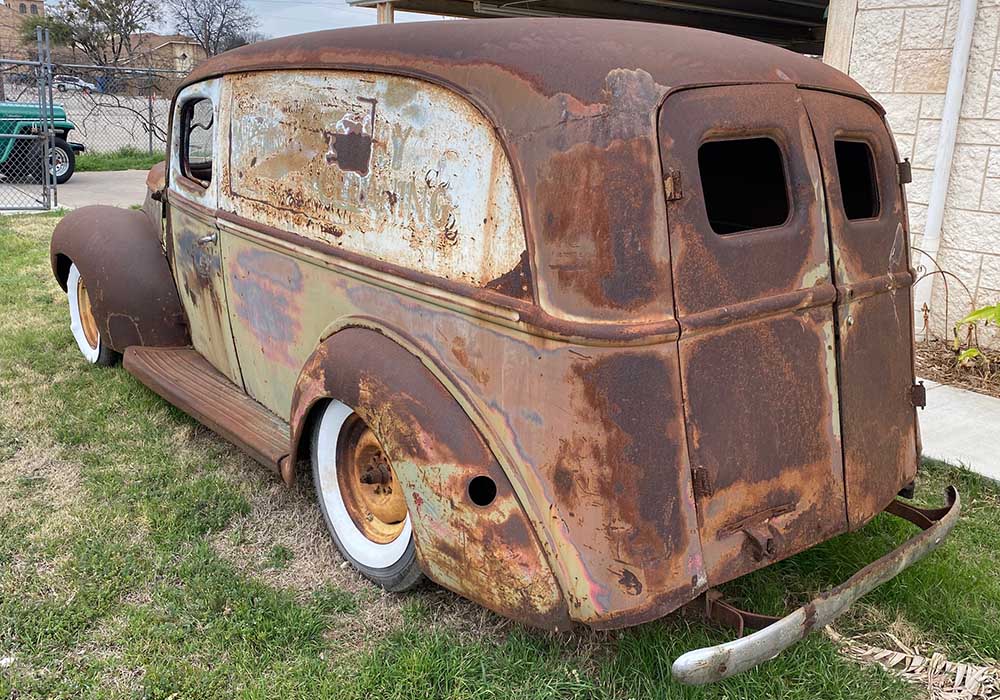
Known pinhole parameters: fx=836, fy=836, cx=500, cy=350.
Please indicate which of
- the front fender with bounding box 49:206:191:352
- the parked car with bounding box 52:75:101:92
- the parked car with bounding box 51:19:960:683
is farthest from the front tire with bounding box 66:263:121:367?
the parked car with bounding box 52:75:101:92

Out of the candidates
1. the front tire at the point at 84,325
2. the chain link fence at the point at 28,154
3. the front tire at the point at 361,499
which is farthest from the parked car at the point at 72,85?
the front tire at the point at 361,499

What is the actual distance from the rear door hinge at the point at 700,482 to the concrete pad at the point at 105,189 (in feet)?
33.1

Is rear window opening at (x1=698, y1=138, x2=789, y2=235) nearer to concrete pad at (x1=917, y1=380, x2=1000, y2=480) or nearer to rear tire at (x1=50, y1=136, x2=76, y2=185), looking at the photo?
concrete pad at (x1=917, y1=380, x2=1000, y2=480)

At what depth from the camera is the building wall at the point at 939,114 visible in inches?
202

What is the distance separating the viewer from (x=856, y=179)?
3016mm

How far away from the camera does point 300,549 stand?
330 centimetres

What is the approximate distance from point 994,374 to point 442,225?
13.5ft

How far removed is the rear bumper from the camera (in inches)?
86.4

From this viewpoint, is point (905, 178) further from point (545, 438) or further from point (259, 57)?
point (259, 57)

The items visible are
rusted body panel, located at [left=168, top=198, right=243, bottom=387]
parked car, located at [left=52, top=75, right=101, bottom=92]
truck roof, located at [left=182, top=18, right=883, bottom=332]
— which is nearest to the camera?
truck roof, located at [left=182, top=18, right=883, bottom=332]

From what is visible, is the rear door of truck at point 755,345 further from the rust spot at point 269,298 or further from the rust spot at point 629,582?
the rust spot at point 269,298

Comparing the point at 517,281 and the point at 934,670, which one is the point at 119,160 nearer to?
the point at 517,281

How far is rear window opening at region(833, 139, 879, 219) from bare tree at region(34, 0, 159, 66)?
47.3m

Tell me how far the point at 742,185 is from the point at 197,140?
267cm
